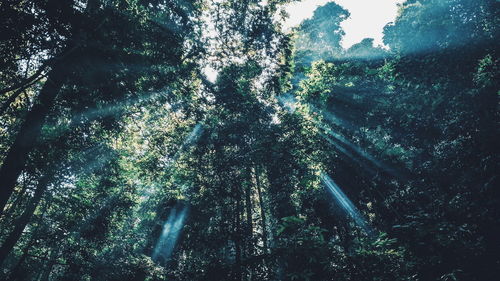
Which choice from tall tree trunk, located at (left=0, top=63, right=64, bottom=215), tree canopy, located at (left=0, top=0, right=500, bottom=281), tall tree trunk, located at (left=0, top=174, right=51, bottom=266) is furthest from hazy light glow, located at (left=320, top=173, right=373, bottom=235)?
tall tree trunk, located at (left=0, top=174, right=51, bottom=266)

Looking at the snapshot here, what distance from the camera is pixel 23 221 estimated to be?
48.8 ft

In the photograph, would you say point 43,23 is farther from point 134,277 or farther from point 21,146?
point 134,277

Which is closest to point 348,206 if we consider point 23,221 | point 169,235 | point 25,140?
point 25,140

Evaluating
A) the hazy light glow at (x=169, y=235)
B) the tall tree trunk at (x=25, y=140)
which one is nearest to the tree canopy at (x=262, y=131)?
the tall tree trunk at (x=25, y=140)

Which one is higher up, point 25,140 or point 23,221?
point 23,221

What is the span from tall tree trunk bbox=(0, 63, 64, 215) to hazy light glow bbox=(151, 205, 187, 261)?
1733cm

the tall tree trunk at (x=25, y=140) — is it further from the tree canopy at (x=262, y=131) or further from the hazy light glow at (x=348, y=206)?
the hazy light glow at (x=348, y=206)

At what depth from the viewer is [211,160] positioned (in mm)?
12281

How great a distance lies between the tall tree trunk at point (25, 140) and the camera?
25.7 feet

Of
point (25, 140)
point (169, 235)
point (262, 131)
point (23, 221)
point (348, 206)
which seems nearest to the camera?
point (25, 140)

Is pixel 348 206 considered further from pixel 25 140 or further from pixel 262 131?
pixel 25 140

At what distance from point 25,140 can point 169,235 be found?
20.0 m

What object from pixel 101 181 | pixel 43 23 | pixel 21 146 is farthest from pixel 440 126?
pixel 101 181

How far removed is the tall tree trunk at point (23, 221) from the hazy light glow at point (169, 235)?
11.2 metres
